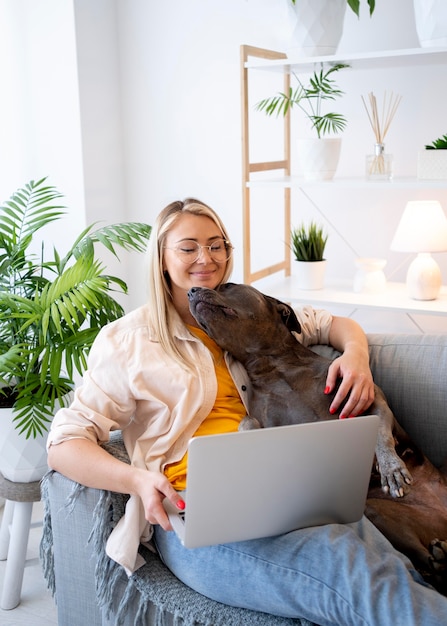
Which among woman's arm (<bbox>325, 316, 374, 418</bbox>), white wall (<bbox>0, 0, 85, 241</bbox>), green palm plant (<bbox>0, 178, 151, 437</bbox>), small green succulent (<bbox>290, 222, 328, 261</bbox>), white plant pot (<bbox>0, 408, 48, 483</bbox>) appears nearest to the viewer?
woman's arm (<bbox>325, 316, 374, 418</bbox>)

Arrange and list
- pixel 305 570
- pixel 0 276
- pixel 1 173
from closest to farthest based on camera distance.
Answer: pixel 305 570 < pixel 0 276 < pixel 1 173

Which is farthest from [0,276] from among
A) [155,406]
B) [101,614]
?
[101,614]

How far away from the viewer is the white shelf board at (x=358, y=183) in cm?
250

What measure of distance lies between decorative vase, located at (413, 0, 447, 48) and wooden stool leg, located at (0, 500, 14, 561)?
1.99 metres

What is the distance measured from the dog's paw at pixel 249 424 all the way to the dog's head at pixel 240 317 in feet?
0.50

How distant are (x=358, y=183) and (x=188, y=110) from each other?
1061 millimetres

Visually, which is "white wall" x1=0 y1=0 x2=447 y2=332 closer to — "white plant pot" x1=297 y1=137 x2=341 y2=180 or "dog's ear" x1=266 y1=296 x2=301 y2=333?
"white plant pot" x1=297 y1=137 x2=341 y2=180

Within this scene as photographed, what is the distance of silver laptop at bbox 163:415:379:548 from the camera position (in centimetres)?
130

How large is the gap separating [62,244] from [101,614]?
203 cm

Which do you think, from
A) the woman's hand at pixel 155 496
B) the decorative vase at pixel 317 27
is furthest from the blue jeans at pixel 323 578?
the decorative vase at pixel 317 27

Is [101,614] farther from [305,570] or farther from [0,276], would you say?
[0,276]

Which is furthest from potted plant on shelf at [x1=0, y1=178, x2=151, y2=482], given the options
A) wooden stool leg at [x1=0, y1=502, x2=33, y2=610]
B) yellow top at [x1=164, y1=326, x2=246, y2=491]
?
yellow top at [x1=164, y1=326, x2=246, y2=491]

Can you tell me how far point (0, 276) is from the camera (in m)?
2.45

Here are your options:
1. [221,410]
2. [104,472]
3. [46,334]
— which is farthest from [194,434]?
[46,334]
